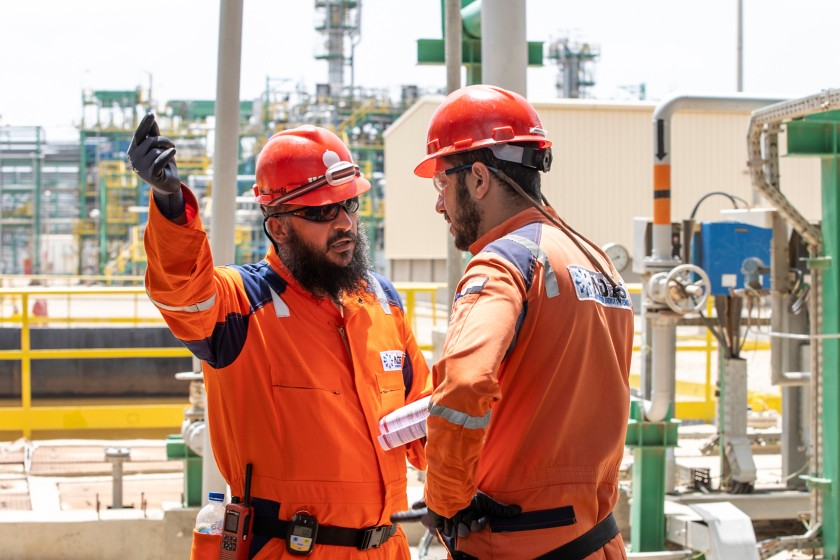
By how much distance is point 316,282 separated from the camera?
3086mm

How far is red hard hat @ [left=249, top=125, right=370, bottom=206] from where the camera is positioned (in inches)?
123

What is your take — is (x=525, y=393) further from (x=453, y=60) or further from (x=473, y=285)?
(x=453, y=60)

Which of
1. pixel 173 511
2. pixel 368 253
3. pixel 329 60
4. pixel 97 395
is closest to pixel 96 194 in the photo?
pixel 329 60

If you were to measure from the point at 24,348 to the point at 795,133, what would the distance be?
22.3ft

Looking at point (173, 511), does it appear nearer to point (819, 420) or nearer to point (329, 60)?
point (819, 420)

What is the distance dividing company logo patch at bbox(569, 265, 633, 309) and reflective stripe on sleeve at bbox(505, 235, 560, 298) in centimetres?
6

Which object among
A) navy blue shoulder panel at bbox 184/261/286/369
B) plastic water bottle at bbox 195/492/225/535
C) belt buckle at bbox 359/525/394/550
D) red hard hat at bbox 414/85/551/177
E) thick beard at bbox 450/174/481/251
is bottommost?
belt buckle at bbox 359/525/394/550

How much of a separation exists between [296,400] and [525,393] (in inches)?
33.3

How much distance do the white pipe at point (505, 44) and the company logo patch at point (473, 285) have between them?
1.95 meters

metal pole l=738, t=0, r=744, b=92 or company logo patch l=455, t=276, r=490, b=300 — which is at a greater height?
metal pole l=738, t=0, r=744, b=92

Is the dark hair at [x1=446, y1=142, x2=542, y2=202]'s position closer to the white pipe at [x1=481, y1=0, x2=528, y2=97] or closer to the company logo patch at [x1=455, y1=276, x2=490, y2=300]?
the company logo patch at [x1=455, y1=276, x2=490, y2=300]

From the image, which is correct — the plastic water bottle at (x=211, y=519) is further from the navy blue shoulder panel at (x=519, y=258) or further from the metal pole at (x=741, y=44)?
the metal pole at (x=741, y=44)

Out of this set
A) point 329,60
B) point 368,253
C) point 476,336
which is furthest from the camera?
point 329,60

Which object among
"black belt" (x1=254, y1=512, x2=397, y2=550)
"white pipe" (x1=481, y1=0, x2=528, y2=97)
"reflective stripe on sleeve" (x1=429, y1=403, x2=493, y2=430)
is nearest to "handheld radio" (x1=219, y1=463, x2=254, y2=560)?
"black belt" (x1=254, y1=512, x2=397, y2=550)
